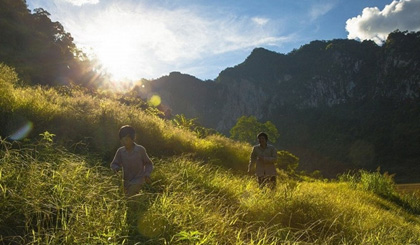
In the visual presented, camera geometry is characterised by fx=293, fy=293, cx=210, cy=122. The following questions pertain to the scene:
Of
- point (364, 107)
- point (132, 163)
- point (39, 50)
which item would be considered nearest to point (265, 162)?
point (132, 163)

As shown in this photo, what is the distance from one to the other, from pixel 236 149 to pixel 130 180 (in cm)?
959

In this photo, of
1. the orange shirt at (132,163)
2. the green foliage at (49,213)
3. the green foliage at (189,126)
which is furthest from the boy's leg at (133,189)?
the green foliage at (189,126)

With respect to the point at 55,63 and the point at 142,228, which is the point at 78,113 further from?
the point at 55,63

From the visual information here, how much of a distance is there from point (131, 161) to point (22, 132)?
410 centimetres

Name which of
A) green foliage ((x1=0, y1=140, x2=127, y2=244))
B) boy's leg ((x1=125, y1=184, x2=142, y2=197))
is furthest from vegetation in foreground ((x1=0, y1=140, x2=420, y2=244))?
boy's leg ((x1=125, y1=184, x2=142, y2=197))

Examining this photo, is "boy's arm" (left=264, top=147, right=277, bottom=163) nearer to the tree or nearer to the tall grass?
the tall grass

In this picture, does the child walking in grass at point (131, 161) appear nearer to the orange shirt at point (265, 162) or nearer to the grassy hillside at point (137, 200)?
the grassy hillside at point (137, 200)

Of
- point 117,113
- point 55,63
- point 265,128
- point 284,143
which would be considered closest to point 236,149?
point 117,113

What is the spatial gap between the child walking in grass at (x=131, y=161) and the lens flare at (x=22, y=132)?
3523mm

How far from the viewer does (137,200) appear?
14.1 feet

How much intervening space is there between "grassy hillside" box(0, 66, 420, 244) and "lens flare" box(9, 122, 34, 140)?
11 centimetres

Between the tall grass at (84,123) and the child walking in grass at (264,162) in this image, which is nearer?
the child walking in grass at (264,162)

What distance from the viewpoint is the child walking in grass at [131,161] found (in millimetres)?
4828

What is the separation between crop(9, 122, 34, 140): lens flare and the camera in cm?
689
